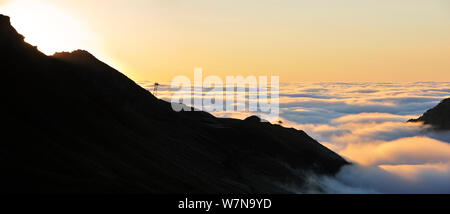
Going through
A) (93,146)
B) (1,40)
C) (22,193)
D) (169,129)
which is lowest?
(22,193)

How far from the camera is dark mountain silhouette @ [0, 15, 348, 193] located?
48031 millimetres

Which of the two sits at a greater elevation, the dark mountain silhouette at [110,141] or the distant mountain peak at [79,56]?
the distant mountain peak at [79,56]

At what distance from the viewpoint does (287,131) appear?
416 feet

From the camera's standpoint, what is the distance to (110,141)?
66.1m

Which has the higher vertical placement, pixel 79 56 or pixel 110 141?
pixel 79 56

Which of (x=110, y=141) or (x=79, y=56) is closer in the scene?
(x=110, y=141)

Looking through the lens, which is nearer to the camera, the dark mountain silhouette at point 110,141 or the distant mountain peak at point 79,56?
the dark mountain silhouette at point 110,141

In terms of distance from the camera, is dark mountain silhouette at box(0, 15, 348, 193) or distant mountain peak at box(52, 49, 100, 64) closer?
dark mountain silhouette at box(0, 15, 348, 193)

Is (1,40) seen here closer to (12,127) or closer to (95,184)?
(12,127)

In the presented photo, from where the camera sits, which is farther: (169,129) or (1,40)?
(169,129)

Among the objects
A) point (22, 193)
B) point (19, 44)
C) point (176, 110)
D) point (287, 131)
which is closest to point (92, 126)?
point (19, 44)

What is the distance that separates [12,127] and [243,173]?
161 ft

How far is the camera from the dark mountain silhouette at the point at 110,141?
158ft

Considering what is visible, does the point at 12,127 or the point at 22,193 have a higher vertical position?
the point at 12,127
